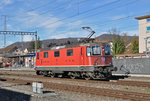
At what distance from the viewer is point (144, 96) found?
10.0m

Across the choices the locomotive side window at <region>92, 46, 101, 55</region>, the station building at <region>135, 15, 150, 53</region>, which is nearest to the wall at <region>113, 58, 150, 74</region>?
the locomotive side window at <region>92, 46, 101, 55</region>

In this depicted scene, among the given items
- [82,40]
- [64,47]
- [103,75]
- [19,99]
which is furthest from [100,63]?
[19,99]

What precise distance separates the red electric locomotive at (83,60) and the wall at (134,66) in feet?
25.7

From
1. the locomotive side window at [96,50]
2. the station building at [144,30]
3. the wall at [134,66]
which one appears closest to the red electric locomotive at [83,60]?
the locomotive side window at [96,50]

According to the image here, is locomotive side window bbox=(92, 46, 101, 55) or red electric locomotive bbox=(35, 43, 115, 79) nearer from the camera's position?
red electric locomotive bbox=(35, 43, 115, 79)

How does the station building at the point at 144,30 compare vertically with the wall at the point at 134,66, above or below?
above

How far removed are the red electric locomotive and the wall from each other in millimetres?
7820

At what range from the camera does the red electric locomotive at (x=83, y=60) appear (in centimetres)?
1797

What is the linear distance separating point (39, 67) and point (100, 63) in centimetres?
1005

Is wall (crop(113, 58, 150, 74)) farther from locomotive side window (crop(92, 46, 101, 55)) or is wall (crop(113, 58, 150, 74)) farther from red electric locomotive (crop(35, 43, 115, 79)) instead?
locomotive side window (crop(92, 46, 101, 55))

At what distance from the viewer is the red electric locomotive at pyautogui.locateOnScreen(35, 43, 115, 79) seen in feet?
59.0

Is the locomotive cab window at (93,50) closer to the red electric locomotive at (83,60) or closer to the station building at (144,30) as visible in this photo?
the red electric locomotive at (83,60)

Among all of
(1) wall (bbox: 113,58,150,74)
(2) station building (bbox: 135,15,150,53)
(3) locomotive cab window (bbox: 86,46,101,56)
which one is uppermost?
(2) station building (bbox: 135,15,150,53)

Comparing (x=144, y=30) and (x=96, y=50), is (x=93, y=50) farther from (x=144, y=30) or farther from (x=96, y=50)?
(x=144, y=30)
